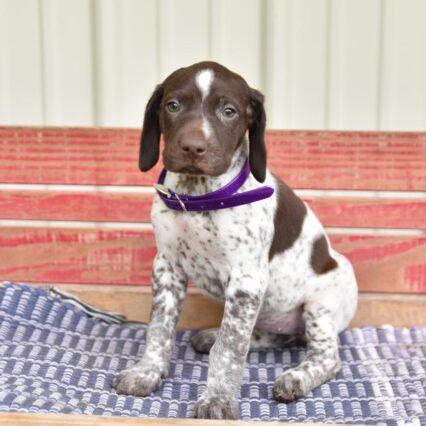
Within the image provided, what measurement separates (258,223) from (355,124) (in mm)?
1522

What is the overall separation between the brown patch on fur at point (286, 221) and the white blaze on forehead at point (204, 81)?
0.73m

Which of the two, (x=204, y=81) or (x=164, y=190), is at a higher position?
(x=204, y=81)

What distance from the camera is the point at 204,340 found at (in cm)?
402

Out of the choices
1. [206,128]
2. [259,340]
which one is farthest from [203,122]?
[259,340]

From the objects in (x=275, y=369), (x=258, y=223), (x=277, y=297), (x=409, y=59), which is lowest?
(x=275, y=369)

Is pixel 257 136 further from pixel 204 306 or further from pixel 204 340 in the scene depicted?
pixel 204 306

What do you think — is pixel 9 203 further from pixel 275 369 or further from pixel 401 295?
pixel 401 295

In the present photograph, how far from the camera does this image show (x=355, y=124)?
15.4 feet

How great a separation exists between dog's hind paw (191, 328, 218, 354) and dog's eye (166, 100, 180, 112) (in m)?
1.32

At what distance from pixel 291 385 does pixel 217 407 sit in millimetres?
410

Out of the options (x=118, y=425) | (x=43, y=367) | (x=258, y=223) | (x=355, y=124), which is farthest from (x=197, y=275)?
(x=355, y=124)

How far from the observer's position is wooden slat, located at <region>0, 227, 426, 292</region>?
14.6ft

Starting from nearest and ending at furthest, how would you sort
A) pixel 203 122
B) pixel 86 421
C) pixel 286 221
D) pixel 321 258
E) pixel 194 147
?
pixel 86 421 → pixel 194 147 → pixel 203 122 → pixel 286 221 → pixel 321 258

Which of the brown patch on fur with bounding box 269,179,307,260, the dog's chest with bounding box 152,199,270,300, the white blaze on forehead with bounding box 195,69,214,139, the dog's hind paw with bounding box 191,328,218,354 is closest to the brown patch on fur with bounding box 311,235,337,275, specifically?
the brown patch on fur with bounding box 269,179,307,260
